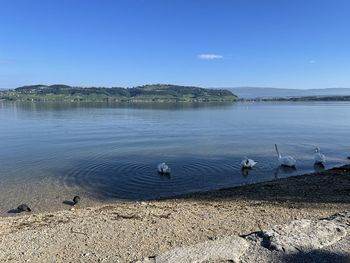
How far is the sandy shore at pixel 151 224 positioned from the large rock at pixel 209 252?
0.66 meters

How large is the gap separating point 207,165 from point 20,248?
14.6 m

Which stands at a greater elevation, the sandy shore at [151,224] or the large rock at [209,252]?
the large rock at [209,252]

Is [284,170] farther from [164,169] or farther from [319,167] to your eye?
[164,169]

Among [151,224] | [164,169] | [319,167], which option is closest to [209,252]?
[151,224]

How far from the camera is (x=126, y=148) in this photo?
28.9 meters

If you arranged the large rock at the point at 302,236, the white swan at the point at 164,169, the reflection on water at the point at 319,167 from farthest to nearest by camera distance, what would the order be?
1. the reflection on water at the point at 319,167
2. the white swan at the point at 164,169
3. the large rock at the point at 302,236

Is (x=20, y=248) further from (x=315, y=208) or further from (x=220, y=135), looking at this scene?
(x=220, y=135)

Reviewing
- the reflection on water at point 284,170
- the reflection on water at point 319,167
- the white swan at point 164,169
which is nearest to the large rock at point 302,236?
the white swan at point 164,169

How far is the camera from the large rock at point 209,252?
23.5 ft

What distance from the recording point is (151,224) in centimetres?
970

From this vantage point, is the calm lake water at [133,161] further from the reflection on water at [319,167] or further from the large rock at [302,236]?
the large rock at [302,236]

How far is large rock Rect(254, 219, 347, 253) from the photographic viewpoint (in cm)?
750

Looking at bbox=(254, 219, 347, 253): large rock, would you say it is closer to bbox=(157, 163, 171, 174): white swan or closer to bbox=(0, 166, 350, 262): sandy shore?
bbox=(0, 166, 350, 262): sandy shore

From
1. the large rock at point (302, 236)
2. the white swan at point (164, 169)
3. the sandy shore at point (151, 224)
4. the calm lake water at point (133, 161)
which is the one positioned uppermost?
the large rock at point (302, 236)
